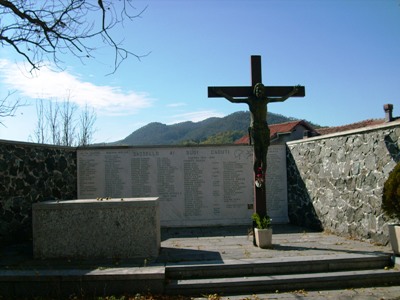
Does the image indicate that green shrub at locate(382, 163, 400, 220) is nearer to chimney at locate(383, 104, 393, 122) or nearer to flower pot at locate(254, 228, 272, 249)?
flower pot at locate(254, 228, 272, 249)

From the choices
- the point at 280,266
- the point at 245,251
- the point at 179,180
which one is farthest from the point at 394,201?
the point at 179,180

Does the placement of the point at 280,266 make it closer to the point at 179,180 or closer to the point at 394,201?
the point at 394,201

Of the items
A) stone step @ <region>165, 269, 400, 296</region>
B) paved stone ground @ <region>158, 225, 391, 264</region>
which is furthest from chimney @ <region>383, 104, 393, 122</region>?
stone step @ <region>165, 269, 400, 296</region>

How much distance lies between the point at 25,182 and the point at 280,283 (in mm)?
5984

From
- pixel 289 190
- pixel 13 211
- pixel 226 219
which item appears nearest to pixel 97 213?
pixel 13 211

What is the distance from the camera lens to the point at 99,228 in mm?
6598

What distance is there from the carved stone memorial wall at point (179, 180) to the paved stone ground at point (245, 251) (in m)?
1.45

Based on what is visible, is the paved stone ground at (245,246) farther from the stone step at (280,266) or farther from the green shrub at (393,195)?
the green shrub at (393,195)

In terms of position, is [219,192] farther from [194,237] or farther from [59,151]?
[59,151]

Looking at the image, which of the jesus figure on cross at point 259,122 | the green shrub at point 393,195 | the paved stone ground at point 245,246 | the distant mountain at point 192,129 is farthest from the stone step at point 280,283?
the distant mountain at point 192,129

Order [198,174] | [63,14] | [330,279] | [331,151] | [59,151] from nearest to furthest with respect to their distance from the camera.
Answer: [330,279] → [63,14] → [331,151] → [59,151] → [198,174]

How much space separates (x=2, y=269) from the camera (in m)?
5.88

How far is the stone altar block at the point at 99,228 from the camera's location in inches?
259

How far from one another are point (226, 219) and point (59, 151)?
473 centimetres
